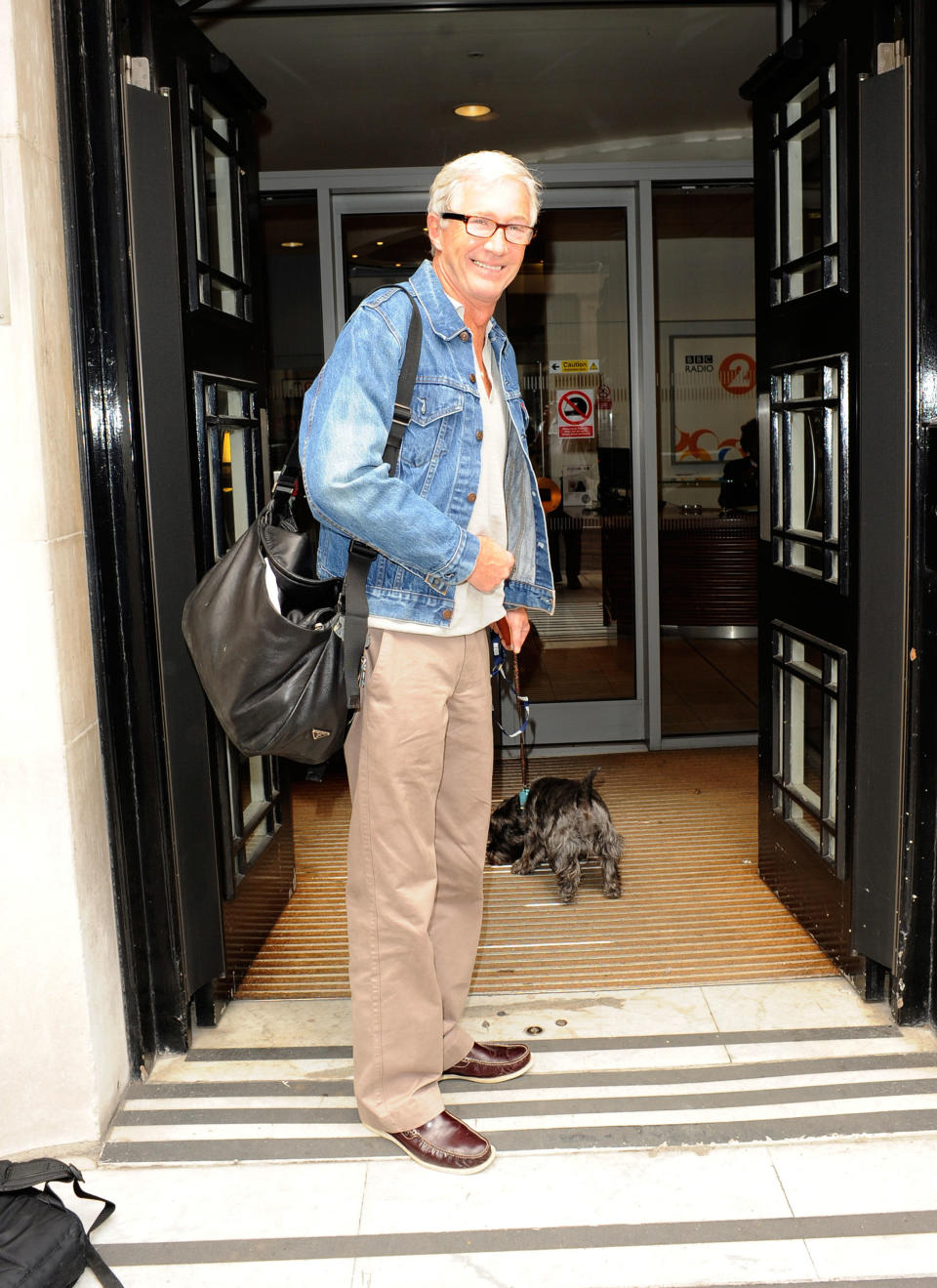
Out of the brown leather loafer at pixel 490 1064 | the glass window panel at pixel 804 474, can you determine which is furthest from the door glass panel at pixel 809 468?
the brown leather loafer at pixel 490 1064

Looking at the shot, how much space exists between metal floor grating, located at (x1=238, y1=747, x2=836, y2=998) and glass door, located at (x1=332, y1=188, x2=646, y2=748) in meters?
0.82

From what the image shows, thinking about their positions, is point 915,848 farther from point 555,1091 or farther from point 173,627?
point 173,627

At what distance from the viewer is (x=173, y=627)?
2754 millimetres

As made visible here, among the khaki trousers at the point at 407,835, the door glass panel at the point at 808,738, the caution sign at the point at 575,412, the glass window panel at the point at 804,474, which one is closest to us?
the khaki trousers at the point at 407,835

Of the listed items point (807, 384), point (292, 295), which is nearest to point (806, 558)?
point (807, 384)

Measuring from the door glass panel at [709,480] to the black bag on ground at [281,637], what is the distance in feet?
12.6

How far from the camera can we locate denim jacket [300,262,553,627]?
211 cm

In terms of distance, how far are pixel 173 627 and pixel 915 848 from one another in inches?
74.4

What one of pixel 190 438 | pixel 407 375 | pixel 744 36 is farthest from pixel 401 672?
pixel 744 36

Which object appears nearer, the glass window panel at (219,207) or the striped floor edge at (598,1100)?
the striped floor edge at (598,1100)

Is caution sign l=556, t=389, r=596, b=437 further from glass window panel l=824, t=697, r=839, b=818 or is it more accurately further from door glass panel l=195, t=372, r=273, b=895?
glass window panel l=824, t=697, r=839, b=818

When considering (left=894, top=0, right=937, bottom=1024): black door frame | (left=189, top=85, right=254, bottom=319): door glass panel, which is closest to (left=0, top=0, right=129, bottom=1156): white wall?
(left=189, top=85, right=254, bottom=319): door glass panel

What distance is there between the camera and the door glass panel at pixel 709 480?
629cm

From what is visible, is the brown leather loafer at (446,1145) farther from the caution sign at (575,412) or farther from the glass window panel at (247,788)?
the caution sign at (575,412)
